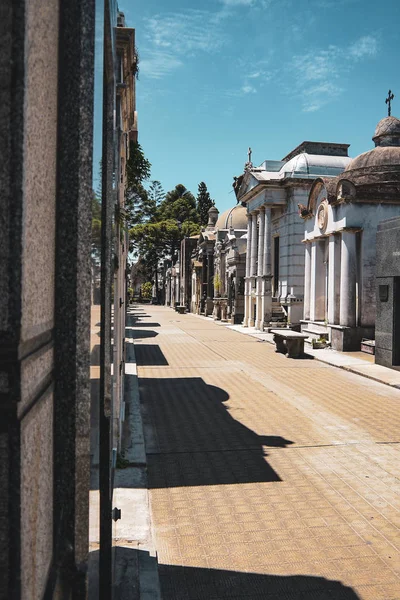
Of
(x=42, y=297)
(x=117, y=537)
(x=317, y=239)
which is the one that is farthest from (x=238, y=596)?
(x=317, y=239)

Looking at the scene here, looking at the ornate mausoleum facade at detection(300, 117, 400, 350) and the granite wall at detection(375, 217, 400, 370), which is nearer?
the granite wall at detection(375, 217, 400, 370)

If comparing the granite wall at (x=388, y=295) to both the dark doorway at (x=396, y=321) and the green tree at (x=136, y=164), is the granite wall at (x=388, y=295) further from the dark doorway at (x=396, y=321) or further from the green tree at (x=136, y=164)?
the green tree at (x=136, y=164)

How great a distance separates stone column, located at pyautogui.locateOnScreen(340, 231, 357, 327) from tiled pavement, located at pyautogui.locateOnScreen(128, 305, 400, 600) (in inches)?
208

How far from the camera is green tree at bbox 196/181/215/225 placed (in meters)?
66.1

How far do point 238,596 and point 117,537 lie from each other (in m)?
1.00

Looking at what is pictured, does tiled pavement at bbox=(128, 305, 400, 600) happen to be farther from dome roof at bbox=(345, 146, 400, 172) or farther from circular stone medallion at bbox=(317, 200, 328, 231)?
dome roof at bbox=(345, 146, 400, 172)

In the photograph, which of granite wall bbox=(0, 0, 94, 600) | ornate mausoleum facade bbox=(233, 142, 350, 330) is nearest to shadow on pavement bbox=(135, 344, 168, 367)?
ornate mausoleum facade bbox=(233, 142, 350, 330)

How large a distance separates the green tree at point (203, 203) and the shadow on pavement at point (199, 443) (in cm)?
5807

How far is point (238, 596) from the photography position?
324cm

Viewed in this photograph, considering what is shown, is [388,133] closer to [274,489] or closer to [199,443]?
[199,443]

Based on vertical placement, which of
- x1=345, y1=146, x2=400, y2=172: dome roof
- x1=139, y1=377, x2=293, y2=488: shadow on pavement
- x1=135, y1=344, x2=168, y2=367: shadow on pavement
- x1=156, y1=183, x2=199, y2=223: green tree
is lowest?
x1=139, y1=377, x2=293, y2=488: shadow on pavement

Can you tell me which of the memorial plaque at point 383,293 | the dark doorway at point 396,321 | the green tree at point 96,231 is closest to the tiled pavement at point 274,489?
the dark doorway at point 396,321

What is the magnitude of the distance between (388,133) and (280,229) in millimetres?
7016

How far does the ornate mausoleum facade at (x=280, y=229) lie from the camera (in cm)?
2266
